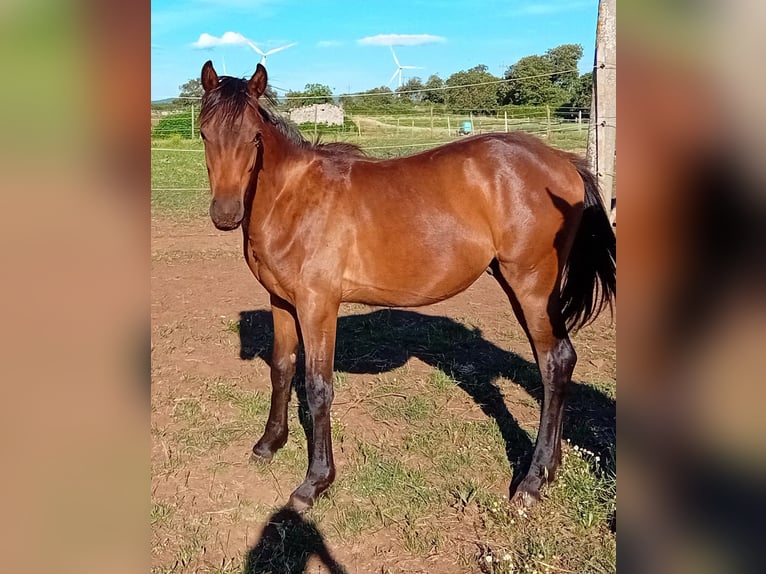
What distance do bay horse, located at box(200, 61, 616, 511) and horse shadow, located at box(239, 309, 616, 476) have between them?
1.64 ft

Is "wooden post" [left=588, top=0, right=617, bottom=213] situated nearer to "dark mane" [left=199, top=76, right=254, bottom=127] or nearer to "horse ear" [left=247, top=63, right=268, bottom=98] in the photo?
"horse ear" [left=247, top=63, right=268, bottom=98]

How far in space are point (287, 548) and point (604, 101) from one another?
477cm

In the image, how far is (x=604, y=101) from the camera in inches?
218

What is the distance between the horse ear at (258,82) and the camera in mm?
2982

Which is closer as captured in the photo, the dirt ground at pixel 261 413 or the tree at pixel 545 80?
the dirt ground at pixel 261 413

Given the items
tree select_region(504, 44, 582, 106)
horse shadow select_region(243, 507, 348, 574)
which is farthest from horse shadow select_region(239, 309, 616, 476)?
tree select_region(504, 44, 582, 106)

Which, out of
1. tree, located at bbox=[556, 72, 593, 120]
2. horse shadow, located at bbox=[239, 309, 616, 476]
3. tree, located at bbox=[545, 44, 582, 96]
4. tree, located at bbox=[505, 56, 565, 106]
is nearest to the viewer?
horse shadow, located at bbox=[239, 309, 616, 476]

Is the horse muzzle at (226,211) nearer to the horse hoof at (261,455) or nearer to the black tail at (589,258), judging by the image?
the horse hoof at (261,455)

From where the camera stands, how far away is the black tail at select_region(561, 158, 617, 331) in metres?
3.54

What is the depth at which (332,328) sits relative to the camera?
11.0 ft

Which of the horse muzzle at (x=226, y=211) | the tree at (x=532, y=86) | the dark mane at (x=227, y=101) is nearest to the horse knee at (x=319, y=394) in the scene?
the horse muzzle at (x=226, y=211)

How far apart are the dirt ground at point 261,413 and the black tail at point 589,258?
2.99ft

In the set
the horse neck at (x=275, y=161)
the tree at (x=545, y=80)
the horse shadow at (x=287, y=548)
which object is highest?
the tree at (x=545, y=80)
